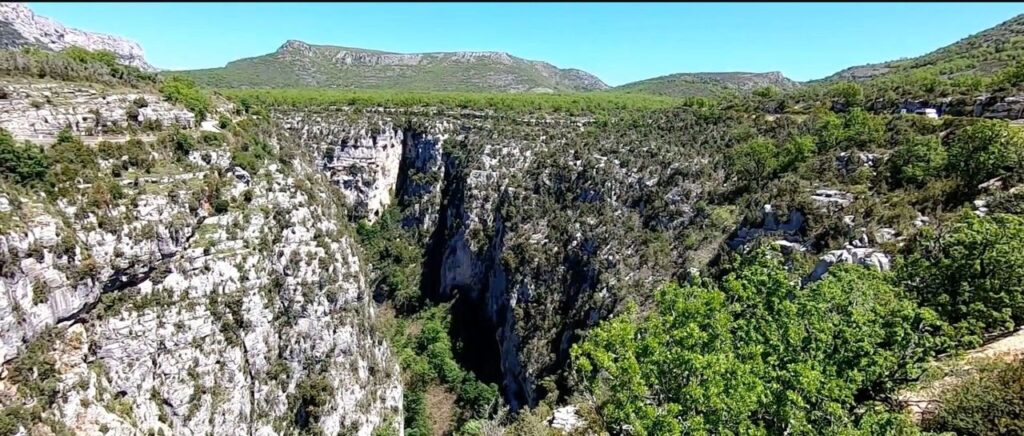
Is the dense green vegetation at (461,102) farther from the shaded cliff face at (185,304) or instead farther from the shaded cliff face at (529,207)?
the shaded cliff face at (185,304)

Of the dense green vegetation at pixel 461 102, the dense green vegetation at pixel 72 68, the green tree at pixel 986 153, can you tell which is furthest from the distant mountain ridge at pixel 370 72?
the green tree at pixel 986 153

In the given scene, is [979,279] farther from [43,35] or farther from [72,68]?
[43,35]

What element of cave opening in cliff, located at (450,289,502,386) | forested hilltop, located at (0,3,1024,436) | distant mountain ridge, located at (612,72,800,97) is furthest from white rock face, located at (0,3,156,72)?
distant mountain ridge, located at (612,72,800,97)

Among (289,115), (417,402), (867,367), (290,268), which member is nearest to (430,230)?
(289,115)

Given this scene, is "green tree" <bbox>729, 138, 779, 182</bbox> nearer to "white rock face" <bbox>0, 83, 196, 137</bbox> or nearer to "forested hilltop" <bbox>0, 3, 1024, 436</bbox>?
"forested hilltop" <bbox>0, 3, 1024, 436</bbox>

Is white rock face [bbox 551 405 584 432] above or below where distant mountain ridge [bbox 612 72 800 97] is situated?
below

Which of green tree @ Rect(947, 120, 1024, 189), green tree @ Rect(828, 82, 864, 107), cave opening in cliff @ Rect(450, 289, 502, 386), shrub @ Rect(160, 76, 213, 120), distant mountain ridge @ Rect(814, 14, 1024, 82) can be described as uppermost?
distant mountain ridge @ Rect(814, 14, 1024, 82)
